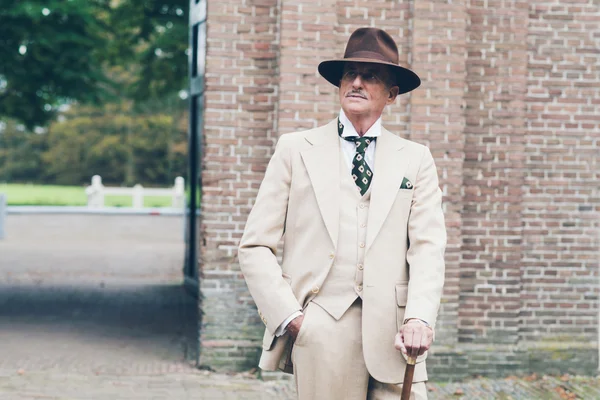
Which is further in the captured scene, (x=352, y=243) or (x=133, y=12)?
(x=133, y=12)

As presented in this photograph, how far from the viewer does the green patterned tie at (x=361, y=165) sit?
3.30 m

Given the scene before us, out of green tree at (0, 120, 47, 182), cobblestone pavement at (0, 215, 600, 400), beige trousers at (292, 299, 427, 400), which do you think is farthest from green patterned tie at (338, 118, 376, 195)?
green tree at (0, 120, 47, 182)

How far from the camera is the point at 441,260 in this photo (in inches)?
127

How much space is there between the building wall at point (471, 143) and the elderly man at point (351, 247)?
10.7 feet

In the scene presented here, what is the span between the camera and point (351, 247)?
3.22 metres

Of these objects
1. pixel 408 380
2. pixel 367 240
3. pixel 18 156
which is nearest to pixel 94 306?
pixel 367 240

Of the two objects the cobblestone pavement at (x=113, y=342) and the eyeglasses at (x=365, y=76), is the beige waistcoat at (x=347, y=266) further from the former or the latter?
the cobblestone pavement at (x=113, y=342)

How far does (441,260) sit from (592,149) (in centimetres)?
442

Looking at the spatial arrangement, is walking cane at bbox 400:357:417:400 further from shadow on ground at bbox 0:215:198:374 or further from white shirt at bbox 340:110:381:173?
shadow on ground at bbox 0:215:198:374

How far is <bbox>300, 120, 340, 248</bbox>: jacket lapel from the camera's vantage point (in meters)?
3.23

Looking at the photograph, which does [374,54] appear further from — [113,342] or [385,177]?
[113,342]

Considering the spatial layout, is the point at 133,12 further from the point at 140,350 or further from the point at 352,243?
the point at 352,243

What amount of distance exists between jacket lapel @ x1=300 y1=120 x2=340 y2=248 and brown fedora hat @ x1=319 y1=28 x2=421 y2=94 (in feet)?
0.99

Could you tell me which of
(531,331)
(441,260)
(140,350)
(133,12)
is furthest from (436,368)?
(133,12)
